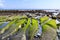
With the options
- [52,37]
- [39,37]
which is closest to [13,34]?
[39,37]

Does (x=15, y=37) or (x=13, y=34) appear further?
(x=13, y=34)

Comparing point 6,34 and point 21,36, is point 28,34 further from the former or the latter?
point 6,34

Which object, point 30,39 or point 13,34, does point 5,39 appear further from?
point 30,39

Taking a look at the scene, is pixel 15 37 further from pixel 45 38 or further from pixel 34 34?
pixel 45 38

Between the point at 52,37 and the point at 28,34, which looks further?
the point at 28,34

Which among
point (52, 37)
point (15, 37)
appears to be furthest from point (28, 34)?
point (52, 37)

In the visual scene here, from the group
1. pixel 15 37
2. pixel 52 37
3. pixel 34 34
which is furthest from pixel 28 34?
pixel 52 37

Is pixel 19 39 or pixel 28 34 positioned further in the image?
pixel 28 34
